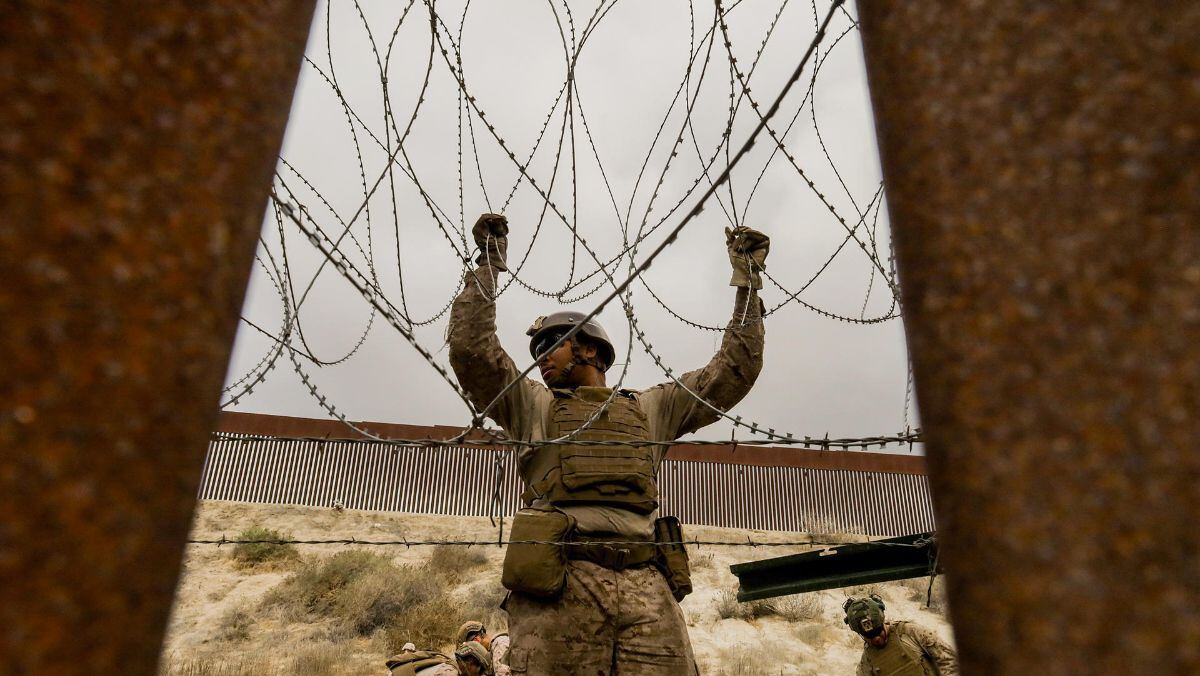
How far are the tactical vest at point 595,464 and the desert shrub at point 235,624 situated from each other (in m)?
7.94

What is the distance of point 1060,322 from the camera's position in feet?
2.06

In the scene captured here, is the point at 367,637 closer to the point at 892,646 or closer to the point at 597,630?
the point at 892,646

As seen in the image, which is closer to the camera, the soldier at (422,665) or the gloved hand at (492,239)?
the gloved hand at (492,239)

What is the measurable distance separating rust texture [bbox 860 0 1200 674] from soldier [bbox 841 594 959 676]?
691 cm

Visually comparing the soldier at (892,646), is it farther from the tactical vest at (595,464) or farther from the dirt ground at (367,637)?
the tactical vest at (595,464)

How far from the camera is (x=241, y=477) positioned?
14.1 metres

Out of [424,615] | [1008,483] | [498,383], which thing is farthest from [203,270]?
[424,615]

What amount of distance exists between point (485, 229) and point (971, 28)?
2990 mm

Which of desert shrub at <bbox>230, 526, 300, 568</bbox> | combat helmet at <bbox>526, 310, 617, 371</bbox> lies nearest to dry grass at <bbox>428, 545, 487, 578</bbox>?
desert shrub at <bbox>230, 526, 300, 568</bbox>

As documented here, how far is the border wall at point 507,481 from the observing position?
552 inches

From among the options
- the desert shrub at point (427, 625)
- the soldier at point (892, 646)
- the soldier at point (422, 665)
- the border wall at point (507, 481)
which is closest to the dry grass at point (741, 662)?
the soldier at point (892, 646)

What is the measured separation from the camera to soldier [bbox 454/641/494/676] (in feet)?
20.2

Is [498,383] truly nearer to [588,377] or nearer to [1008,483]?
[588,377]

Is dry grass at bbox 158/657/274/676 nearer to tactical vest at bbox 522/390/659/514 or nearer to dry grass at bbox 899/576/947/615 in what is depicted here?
tactical vest at bbox 522/390/659/514
